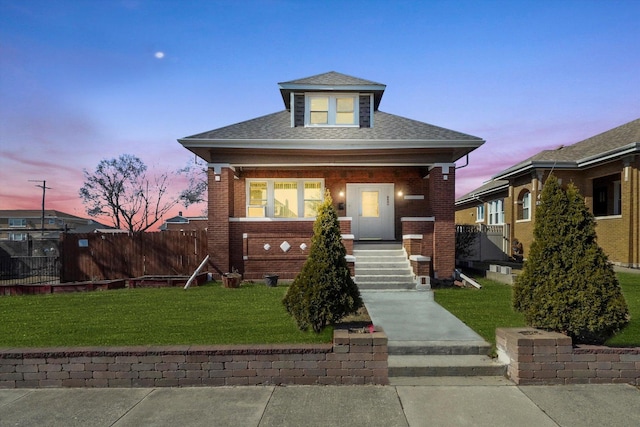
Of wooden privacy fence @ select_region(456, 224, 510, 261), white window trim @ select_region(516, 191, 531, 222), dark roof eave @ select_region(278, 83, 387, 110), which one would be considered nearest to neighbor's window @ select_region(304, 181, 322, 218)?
dark roof eave @ select_region(278, 83, 387, 110)

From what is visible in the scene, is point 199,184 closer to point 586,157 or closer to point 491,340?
point 586,157

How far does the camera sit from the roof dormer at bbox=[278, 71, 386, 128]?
1523 cm

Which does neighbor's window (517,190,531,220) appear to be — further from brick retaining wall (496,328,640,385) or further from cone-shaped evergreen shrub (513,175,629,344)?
brick retaining wall (496,328,640,385)

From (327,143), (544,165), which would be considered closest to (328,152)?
(327,143)

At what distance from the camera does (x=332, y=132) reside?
14.6 meters

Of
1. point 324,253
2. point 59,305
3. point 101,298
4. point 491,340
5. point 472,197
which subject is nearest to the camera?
point 324,253

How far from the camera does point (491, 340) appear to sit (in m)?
6.20

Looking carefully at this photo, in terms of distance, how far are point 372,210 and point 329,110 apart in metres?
4.50

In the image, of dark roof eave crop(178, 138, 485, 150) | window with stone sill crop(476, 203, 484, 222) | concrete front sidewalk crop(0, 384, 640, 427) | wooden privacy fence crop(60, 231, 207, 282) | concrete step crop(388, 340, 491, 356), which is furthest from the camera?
window with stone sill crop(476, 203, 484, 222)

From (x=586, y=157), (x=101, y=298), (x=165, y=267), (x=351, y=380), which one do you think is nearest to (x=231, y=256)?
(x=165, y=267)

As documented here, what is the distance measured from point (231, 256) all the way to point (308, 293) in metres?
8.58

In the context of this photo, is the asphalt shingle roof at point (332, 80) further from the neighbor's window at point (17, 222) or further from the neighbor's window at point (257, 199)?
the neighbor's window at point (17, 222)

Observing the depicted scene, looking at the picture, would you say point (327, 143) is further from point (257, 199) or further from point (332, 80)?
point (332, 80)

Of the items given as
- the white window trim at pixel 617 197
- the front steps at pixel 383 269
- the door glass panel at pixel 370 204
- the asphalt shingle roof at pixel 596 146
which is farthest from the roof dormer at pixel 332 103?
the white window trim at pixel 617 197
